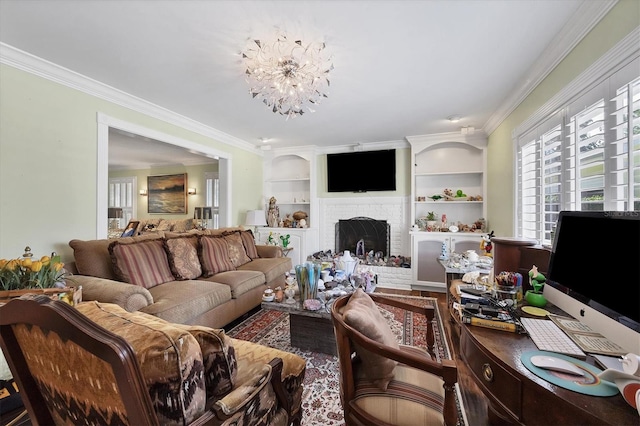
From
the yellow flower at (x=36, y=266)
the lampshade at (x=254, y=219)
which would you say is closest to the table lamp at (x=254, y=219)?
the lampshade at (x=254, y=219)

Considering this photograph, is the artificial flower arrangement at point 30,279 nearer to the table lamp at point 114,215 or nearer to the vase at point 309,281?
the vase at point 309,281

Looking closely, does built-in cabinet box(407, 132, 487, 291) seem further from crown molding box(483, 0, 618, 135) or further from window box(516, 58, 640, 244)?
window box(516, 58, 640, 244)

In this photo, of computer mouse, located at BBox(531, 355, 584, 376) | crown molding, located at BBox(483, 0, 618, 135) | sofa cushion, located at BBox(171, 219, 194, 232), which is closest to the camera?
computer mouse, located at BBox(531, 355, 584, 376)

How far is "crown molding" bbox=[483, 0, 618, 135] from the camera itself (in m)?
1.56

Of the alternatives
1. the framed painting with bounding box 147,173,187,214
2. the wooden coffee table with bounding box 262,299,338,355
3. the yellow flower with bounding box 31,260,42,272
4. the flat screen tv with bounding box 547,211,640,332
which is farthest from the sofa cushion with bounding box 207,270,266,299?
the framed painting with bounding box 147,173,187,214

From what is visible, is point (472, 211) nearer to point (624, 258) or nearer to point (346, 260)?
point (346, 260)

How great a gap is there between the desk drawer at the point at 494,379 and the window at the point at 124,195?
8.21m

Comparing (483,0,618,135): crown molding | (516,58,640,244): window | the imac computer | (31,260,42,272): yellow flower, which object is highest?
(483,0,618,135): crown molding

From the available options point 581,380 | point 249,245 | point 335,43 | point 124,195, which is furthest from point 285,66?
point 124,195

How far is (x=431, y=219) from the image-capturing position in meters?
4.64

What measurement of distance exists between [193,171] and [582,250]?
6912 mm

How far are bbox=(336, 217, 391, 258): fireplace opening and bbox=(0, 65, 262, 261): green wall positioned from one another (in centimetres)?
381

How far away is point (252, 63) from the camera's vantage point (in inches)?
87.6

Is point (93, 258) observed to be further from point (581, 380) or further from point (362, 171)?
point (362, 171)
